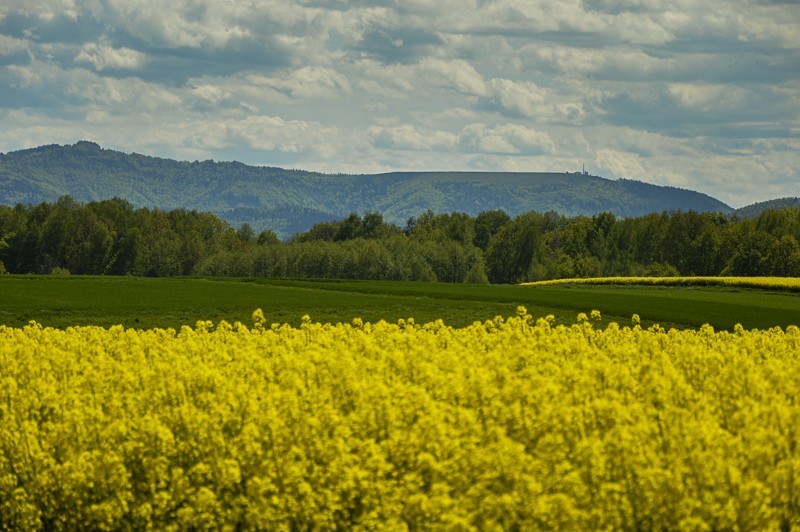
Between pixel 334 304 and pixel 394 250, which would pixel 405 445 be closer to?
pixel 334 304

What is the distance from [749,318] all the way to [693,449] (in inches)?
1447

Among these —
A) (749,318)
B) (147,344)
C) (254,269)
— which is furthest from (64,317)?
(254,269)

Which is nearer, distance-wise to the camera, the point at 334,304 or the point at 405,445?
the point at 405,445

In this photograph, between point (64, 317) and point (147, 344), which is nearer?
point (147, 344)

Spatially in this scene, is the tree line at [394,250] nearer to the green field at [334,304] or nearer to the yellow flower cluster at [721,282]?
the yellow flower cluster at [721,282]

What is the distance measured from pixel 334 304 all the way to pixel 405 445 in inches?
1416

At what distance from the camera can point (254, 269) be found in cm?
15750

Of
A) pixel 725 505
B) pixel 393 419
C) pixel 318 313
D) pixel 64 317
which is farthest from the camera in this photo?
pixel 318 313

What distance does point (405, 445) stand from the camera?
1218cm

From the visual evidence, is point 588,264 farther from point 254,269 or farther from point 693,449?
point 693,449

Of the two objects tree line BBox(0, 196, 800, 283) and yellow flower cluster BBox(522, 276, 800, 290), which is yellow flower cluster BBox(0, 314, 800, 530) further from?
tree line BBox(0, 196, 800, 283)

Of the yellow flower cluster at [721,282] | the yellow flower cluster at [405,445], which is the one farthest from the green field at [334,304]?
the yellow flower cluster at [405,445]

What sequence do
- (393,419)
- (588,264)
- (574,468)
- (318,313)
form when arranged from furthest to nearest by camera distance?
(588,264)
(318,313)
(393,419)
(574,468)

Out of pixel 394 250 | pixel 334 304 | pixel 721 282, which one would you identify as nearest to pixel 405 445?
pixel 334 304
